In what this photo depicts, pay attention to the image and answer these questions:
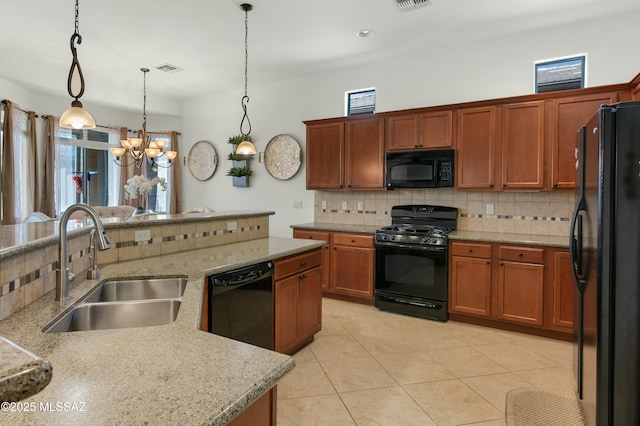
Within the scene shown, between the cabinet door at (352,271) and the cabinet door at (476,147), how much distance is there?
133 cm

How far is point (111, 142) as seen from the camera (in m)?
6.71

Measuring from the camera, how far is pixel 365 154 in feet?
15.1

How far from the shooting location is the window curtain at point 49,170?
222 inches

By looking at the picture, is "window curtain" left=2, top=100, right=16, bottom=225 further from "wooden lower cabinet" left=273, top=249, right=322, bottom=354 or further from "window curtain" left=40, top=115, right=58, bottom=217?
"wooden lower cabinet" left=273, top=249, right=322, bottom=354

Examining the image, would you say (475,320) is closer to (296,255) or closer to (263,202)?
(296,255)

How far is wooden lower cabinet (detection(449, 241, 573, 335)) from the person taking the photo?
3.35 metres

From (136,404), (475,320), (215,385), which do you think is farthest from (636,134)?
(475,320)

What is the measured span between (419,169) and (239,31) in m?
2.47

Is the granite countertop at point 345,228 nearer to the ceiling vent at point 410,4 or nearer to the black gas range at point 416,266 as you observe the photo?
the black gas range at point 416,266

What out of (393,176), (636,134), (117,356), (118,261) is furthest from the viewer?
(393,176)

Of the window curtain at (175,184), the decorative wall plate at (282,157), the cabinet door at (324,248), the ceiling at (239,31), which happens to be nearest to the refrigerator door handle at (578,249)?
the ceiling at (239,31)

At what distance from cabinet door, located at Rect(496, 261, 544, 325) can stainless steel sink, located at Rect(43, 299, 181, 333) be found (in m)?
3.05

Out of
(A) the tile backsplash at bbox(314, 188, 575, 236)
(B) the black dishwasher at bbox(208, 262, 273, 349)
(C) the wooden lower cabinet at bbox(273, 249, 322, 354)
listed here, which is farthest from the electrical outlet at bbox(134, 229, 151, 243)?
(A) the tile backsplash at bbox(314, 188, 575, 236)

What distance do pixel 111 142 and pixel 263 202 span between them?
3.11m
